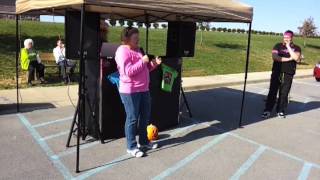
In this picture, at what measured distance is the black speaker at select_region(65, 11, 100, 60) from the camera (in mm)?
5867

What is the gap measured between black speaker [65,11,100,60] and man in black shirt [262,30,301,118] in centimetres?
454

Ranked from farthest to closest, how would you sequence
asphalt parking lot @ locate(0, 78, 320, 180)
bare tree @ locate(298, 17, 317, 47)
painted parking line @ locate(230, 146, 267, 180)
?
bare tree @ locate(298, 17, 317, 47) → painted parking line @ locate(230, 146, 267, 180) → asphalt parking lot @ locate(0, 78, 320, 180)

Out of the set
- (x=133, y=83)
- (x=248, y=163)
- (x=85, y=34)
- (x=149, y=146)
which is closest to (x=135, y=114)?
(x=133, y=83)

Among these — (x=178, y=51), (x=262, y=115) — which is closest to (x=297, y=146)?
(x=262, y=115)

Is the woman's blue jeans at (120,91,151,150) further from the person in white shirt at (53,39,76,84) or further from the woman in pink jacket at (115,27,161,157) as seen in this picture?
the person in white shirt at (53,39,76,84)

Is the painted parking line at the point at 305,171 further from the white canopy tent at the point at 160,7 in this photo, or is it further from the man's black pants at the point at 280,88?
the man's black pants at the point at 280,88

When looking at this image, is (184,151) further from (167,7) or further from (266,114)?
(266,114)

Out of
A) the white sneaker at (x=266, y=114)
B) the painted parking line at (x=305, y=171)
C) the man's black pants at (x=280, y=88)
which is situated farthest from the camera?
the white sneaker at (x=266, y=114)

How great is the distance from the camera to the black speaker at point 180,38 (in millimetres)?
7629

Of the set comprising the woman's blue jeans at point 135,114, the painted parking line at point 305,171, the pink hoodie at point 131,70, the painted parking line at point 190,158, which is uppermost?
the pink hoodie at point 131,70

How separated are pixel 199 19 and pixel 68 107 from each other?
3.56 m

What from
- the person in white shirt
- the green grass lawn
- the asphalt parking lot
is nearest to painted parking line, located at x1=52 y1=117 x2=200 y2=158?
the asphalt parking lot

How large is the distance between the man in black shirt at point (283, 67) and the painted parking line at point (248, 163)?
2595 millimetres

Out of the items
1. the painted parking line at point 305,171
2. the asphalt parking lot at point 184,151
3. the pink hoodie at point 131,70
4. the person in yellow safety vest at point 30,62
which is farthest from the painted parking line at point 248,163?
the person in yellow safety vest at point 30,62
